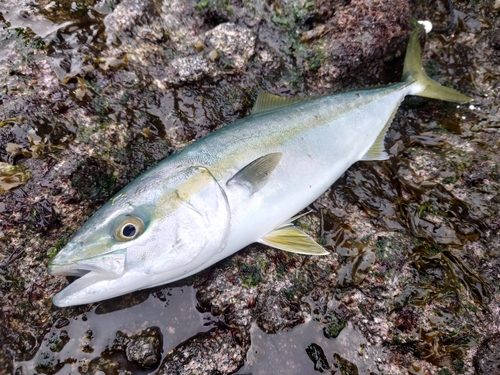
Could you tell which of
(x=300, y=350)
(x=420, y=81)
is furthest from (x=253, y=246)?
(x=420, y=81)

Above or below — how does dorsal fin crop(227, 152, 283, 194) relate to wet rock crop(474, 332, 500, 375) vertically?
above

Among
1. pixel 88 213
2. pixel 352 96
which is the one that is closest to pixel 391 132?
pixel 352 96

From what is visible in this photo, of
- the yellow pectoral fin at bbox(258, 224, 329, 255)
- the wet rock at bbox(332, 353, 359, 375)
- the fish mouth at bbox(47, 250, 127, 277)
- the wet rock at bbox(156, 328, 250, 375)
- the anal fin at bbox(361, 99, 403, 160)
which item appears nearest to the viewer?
the fish mouth at bbox(47, 250, 127, 277)

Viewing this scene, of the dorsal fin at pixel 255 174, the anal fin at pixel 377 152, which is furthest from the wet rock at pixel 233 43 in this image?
the anal fin at pixel 377 152

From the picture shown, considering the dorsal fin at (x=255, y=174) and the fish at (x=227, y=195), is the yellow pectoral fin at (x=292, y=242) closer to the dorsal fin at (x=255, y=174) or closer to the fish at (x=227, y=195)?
the fish at (x=227, y=195)

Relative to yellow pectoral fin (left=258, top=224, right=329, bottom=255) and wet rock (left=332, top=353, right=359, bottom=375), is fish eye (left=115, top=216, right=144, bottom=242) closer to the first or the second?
yellow pectoral fin (left=258, top=224, right=329, bottom=255)

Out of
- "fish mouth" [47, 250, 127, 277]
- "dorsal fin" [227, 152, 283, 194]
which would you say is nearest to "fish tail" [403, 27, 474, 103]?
"dorsal fin" [227, 152, 283, 194]

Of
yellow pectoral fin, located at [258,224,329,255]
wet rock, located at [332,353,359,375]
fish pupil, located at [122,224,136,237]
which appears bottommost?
wet rock, located at [332,353,359,375]
